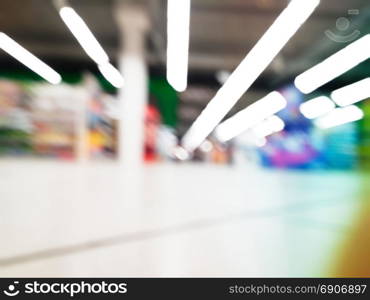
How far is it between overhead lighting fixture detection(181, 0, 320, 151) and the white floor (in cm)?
15

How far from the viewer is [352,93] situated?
35.5 inches

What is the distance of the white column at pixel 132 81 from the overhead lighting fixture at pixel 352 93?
2.06 feet

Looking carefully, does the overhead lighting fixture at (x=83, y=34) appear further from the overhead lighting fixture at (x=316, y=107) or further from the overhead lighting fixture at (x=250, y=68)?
the overhead lighting fixture at (x=316, y=107)

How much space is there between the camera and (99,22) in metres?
0.87

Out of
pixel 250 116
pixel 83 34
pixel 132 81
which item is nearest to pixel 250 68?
pixel 250 116

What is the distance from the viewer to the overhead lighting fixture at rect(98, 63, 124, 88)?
0.86 m

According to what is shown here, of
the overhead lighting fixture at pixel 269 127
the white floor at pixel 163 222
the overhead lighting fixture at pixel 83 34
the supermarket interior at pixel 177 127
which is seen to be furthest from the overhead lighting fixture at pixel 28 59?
the overhead lighting fixture at pixel 269 127

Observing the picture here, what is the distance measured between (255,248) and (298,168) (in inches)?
12.5

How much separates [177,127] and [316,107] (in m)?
0.47

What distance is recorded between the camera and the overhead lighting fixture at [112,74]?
2.83 feet

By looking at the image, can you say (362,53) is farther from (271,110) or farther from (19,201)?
(19,201)

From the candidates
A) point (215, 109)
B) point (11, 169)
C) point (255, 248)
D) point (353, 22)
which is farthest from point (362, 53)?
point (11, 169)

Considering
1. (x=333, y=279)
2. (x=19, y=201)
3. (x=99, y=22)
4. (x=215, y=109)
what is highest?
(x=99, y=22)

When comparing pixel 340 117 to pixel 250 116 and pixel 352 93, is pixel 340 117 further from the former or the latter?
pixel 250 116
